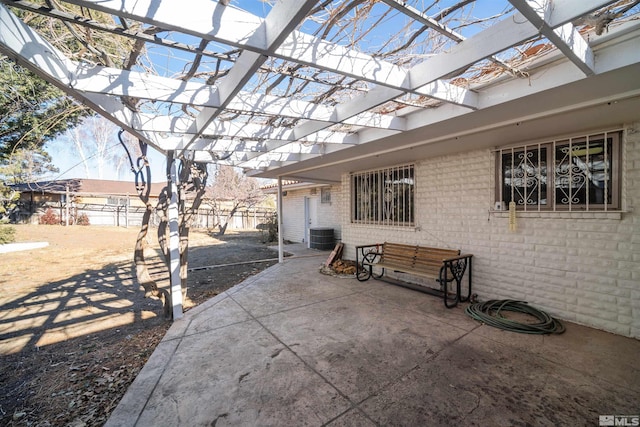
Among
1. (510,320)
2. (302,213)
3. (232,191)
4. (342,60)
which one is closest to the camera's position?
(342,60)

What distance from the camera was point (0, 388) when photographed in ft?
7.33

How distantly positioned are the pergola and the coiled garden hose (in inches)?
94.3

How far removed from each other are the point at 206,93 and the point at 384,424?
9.61 ft

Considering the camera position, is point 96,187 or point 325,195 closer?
point 325,195

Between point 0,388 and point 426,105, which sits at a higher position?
point 426,105

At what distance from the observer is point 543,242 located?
3506mm

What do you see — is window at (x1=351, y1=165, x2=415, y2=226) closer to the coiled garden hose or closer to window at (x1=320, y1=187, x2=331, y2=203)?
the coiled garden hose

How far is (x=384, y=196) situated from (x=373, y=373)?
13.8 feet

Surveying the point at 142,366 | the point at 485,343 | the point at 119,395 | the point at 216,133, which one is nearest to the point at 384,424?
the point at 485,343

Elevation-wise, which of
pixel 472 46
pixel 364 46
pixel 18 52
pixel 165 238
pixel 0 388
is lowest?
pixel 0 388

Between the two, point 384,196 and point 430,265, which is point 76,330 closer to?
point 430,265

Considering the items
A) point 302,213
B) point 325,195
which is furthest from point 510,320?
point 302,213

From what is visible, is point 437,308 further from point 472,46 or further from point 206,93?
point 206,93

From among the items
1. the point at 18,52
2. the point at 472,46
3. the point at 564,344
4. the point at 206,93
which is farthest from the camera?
the point at 564,344
